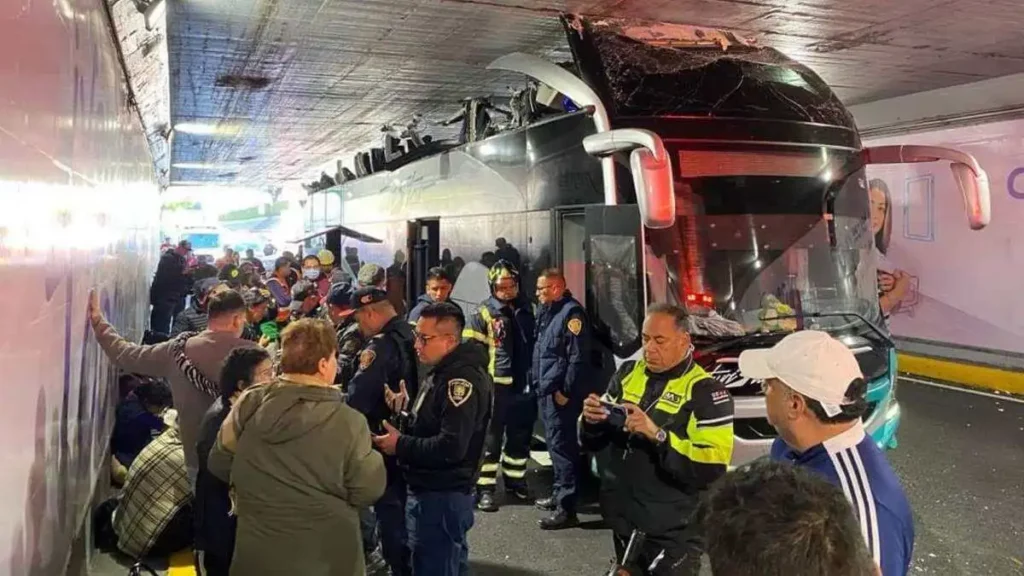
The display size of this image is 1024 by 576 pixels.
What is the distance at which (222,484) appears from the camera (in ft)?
11.0

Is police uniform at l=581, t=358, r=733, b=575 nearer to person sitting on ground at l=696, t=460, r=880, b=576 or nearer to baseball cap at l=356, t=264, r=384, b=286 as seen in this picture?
person sitting on ground at l=696, t=460, r=880, b=576

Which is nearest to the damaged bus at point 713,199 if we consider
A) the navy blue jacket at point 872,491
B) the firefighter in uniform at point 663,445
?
the firefighter in uniform at point 663,445

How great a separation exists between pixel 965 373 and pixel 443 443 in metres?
10.2

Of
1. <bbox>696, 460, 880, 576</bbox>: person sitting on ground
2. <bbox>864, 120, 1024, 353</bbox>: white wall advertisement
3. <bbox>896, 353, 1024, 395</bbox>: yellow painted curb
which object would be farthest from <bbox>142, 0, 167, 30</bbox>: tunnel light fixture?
<bbox>896, 353, 1024, 395</bbox>: yellow painted curb

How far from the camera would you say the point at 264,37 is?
7852 mm

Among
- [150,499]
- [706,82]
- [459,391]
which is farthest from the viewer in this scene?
[706,82]

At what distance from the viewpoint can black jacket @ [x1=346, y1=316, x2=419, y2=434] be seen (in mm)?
4105

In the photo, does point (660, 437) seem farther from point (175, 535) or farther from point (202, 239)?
point (202, 239)

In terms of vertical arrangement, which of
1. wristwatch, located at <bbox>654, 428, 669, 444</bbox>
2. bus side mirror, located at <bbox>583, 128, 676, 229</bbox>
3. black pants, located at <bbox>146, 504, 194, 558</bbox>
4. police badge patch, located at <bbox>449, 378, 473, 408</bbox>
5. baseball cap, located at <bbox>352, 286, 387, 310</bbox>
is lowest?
black pants, located at <bbox>146, 504, 194, 558</bbox>

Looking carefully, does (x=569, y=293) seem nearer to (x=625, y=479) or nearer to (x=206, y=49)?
(x=625, y=479)

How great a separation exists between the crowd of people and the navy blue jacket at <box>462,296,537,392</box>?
564 mm

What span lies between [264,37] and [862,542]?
7.75 meters

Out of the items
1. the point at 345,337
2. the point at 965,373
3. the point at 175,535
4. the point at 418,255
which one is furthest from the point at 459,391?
the point at 965,373

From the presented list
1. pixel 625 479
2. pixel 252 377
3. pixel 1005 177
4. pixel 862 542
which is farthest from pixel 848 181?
pixel 1005 177
